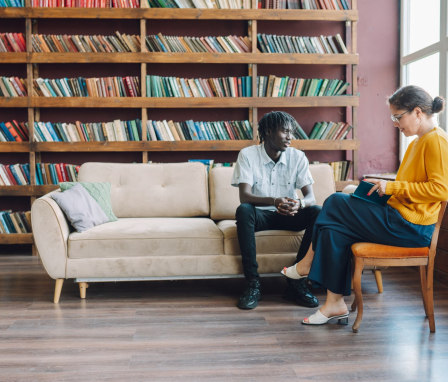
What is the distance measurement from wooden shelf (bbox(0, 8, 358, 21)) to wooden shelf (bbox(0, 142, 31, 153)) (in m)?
1.11

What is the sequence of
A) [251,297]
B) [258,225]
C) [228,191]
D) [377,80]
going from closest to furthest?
1. [251,297]
2. [258,225]
3. [228,191]
4. [377,80]

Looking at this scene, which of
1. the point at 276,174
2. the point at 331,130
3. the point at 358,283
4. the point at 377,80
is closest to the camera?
the point at 358,283

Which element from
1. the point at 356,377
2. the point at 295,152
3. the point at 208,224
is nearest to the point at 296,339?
the point at 356,377

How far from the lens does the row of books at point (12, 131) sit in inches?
161

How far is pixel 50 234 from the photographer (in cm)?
265

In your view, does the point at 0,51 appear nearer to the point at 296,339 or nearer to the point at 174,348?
the point at 174,348

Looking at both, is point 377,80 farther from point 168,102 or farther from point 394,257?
point 394,257

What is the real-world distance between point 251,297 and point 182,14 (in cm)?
269

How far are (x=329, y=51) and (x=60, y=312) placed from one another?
3.22m

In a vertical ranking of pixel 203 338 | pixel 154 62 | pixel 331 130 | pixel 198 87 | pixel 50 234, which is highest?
pixel 154 62

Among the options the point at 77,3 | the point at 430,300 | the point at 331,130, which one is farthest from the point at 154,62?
the point at 430,300

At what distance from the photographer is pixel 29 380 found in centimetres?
169

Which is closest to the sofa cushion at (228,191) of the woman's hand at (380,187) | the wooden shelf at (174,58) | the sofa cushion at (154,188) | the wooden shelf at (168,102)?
the sofa cushion at (154,188)

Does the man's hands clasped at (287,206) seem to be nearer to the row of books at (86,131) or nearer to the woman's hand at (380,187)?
the woman's hand at (380,187)
